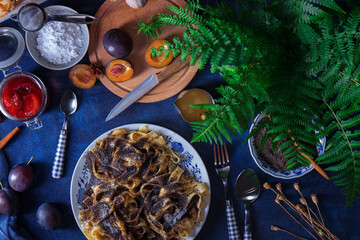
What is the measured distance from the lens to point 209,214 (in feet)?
8.22

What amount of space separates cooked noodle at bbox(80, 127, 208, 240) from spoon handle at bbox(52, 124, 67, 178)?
24 centimetres

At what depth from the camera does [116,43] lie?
2.27 m

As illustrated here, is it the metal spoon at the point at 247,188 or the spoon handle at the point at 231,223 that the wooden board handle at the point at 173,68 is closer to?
the metal spoon at the point at 247,188

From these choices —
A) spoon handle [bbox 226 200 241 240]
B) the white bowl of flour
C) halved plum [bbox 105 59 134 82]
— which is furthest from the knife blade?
spoon handle [bbox 226 200 241 240]

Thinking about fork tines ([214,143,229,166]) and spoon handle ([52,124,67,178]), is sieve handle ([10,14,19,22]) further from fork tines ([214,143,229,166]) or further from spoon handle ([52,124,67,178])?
fork tines ([214,143,229,166])

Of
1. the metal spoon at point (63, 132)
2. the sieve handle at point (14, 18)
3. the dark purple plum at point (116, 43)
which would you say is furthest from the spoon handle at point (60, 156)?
the sieve handle at point (14, 18)

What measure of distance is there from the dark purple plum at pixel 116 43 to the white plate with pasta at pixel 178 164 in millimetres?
556

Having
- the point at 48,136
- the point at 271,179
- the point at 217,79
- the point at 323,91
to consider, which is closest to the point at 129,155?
the point at 48,136

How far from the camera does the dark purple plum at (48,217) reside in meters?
2.44

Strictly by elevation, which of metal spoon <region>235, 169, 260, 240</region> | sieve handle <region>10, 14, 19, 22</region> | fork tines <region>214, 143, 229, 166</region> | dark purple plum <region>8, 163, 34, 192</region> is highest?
sieve handle <region>10, 14, 19, 22</region>

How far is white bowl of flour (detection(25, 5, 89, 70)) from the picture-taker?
236cm

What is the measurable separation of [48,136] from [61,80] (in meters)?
0.47

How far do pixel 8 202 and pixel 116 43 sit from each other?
1.48 metres

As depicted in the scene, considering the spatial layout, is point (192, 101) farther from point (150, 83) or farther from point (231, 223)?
point (231, 223)
